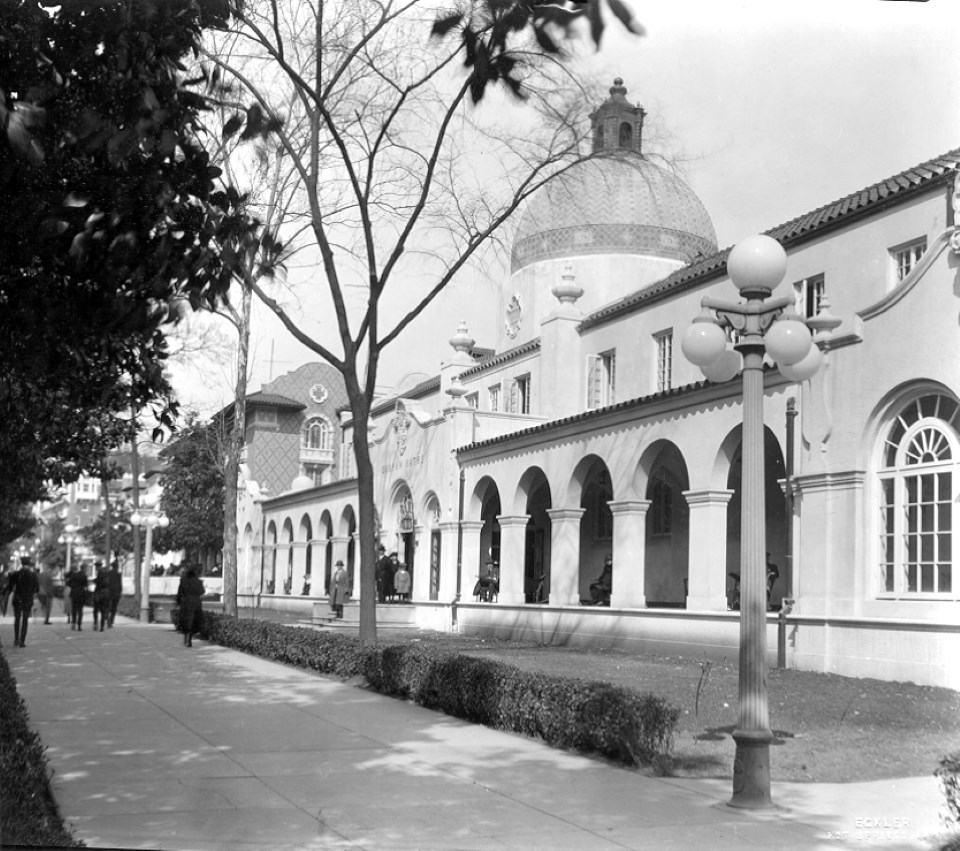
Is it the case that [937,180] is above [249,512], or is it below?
above

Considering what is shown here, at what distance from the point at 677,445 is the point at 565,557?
464 centimetres

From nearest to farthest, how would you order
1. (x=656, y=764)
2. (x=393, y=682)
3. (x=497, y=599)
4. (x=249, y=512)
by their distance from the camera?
1. (x=656, y=764)
2. (x=393, y=682)
3. (x=497, y=599)
4. (x=249, y=512)

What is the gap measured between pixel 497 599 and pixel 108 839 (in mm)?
22827

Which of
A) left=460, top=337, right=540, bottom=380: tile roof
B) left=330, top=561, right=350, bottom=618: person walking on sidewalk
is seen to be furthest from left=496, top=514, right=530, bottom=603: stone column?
left=460, top=337, right=540, bottom=380: tile roof

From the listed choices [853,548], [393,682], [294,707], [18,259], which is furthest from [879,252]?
[18,259]

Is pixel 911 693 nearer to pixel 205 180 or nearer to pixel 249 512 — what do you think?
pixel 205 180

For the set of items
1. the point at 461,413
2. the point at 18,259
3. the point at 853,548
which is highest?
the point at 461,413

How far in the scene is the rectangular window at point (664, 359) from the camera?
27.9 meters

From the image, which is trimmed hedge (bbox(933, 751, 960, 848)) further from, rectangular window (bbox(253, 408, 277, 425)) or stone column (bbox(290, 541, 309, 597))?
rectangular window (bbox(253, 408, 277, 425))

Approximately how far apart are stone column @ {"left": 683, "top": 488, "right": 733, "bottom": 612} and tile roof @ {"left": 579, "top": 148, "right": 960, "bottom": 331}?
4.79m

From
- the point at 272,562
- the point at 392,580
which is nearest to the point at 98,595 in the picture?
the point at 392,580

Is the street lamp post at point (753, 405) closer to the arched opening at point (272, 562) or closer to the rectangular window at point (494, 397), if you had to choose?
the rectangular window at point (494, 397)

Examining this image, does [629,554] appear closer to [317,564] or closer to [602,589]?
[602,589]

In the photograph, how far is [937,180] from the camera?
18.7m
